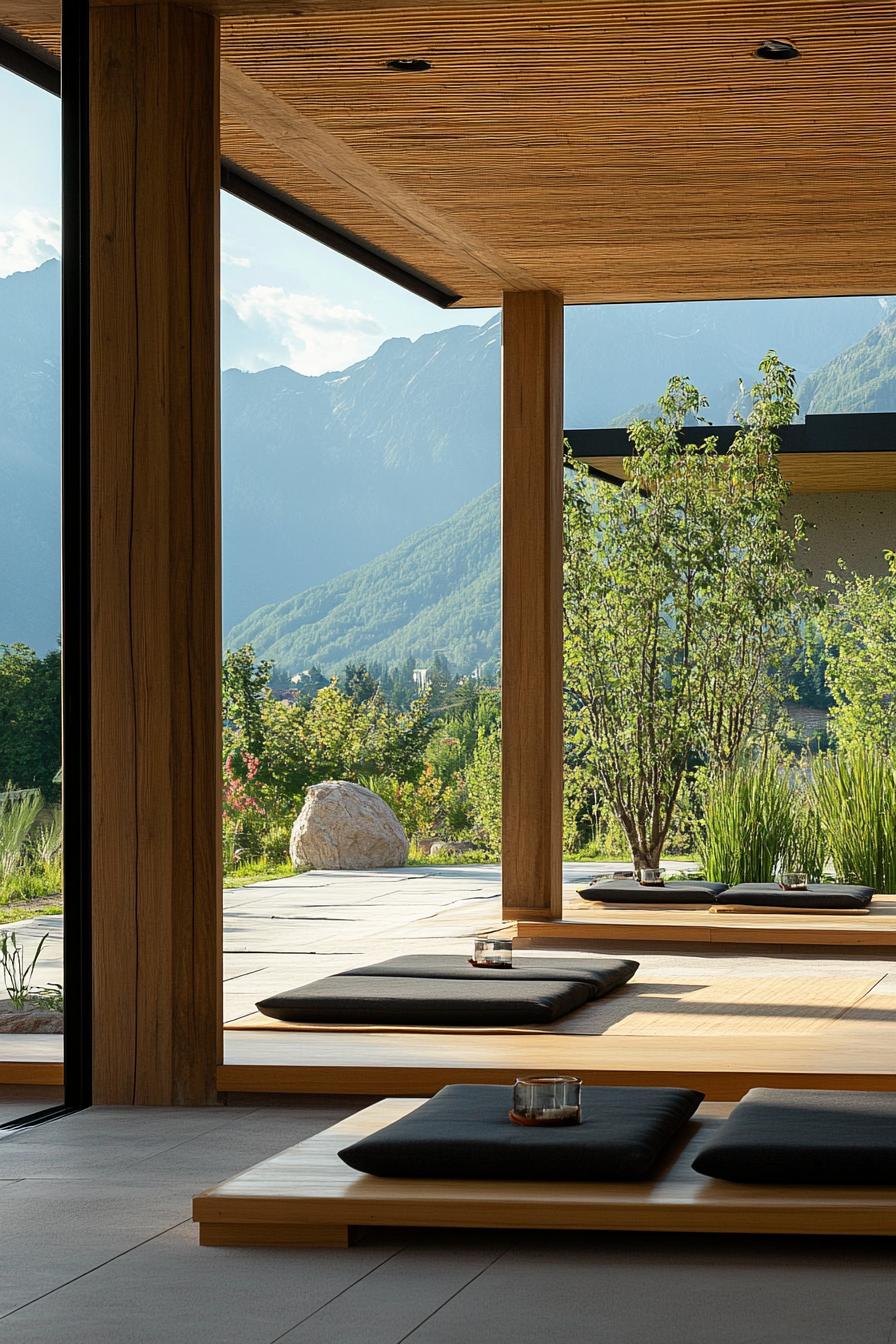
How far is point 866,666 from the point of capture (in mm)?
13258

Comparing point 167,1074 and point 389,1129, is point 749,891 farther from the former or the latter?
point 389,1129

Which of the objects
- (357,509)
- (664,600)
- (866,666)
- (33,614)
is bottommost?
Result: (866,666)

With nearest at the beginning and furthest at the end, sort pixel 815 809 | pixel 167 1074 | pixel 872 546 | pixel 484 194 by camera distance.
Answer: pixel 167 1074 < pixel 484 194 < pixel 815 809 < pixel 872 546

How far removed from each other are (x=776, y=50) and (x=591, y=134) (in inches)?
36.6

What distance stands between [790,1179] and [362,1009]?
2.35 metres

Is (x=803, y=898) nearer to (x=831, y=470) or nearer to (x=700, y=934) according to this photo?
(x=700, y=934)

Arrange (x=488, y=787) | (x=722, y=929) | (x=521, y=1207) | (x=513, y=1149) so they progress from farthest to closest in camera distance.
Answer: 1. (x=488, y=787)
2. (x=722, y=929)
3. (x=513, y=1149)
4. (x=521, y=1207)

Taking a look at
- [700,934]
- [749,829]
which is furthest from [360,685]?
[700,934]

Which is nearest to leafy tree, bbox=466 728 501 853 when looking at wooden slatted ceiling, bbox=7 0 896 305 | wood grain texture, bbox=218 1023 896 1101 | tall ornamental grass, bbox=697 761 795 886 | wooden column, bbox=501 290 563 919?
tall ornamental grass, bbox=697 761 795 886

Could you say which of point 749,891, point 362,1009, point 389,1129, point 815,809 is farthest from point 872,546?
point 389,1129

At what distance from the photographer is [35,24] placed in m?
5.10

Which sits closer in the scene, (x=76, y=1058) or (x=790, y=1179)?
(x=790, y=1179)

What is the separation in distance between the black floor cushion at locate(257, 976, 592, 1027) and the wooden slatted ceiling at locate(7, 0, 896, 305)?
271 centimetres

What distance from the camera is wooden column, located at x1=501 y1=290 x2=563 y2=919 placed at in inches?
337
